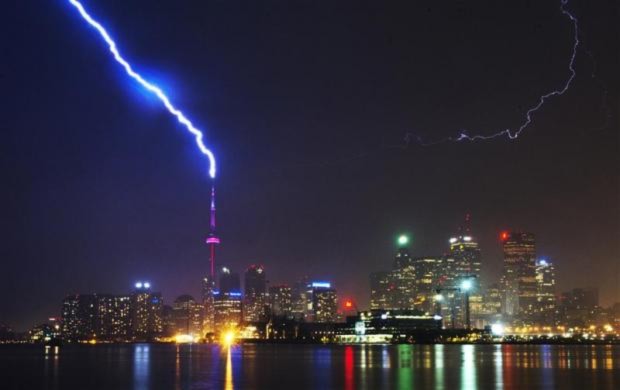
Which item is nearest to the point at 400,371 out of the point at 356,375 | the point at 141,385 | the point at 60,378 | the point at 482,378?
the point at 356,375

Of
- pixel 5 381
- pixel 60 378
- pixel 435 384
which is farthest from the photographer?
pixel 60 378

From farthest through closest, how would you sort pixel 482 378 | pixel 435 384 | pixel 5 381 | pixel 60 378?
pixel 60 378
pixel 5 381
pixel 482 378
pixel 435 384

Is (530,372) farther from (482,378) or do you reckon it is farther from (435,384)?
(435,384)

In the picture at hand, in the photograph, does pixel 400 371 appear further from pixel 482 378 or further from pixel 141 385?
pixel 141 385

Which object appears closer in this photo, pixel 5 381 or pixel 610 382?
pixel 610 382

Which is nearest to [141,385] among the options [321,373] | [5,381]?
[5,381]

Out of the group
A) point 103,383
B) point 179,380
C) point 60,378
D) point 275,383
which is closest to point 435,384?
point 275,383

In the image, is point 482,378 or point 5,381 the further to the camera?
point 5,381

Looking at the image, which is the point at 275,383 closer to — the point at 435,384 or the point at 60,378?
the point at 435,384

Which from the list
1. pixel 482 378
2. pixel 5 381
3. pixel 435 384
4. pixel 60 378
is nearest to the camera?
pixel 435 384
